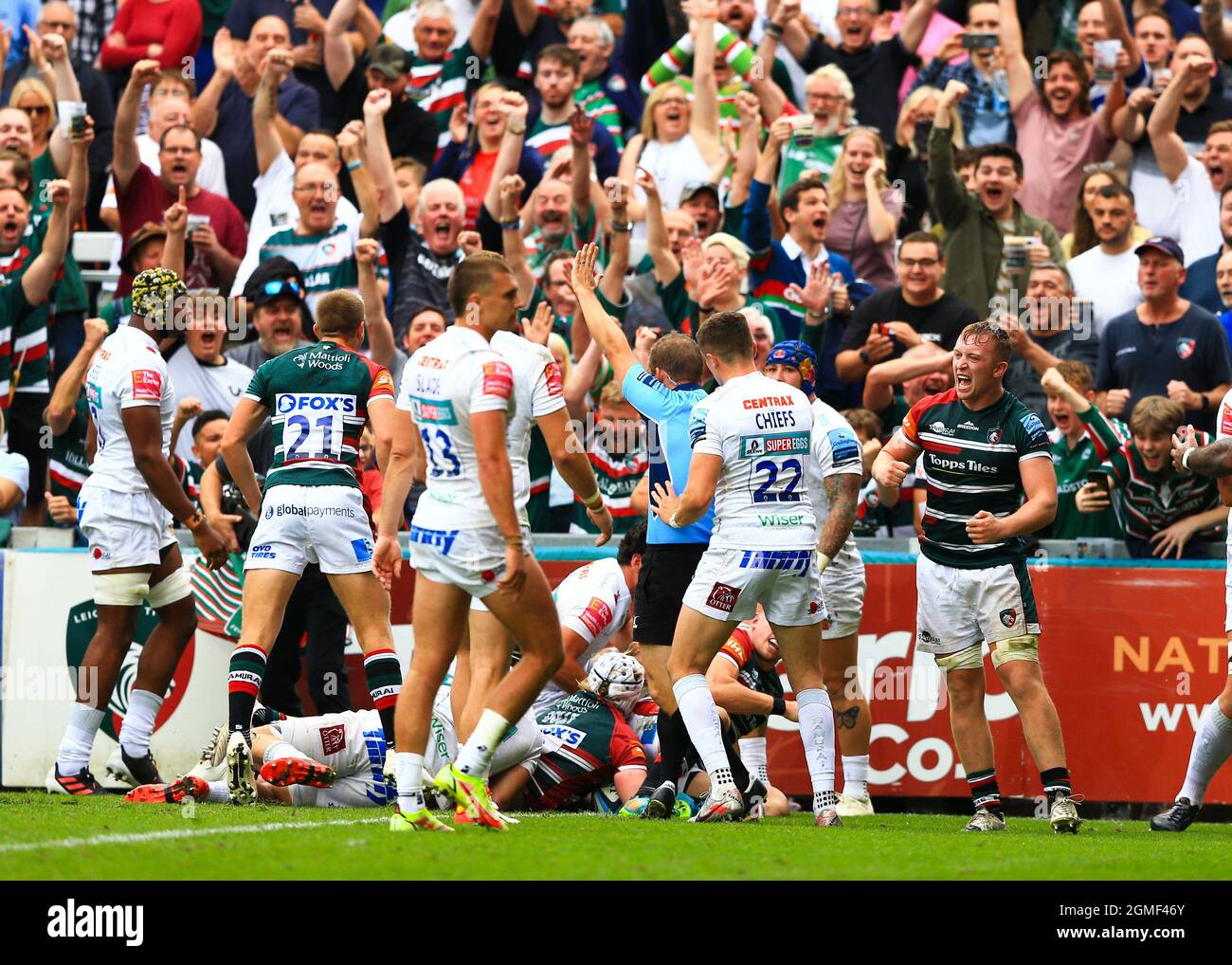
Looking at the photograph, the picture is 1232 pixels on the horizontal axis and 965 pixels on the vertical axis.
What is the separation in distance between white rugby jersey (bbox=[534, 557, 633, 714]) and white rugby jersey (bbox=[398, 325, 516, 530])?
2338 millimetres

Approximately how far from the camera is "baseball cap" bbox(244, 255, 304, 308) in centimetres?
1252

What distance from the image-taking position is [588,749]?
34.1 ft

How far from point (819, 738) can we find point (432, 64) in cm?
950

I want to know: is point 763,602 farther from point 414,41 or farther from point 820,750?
point 414,41

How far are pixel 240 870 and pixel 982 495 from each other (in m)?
5.00

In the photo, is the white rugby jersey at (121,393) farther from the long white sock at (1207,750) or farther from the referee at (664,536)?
→ the long white sock at (1207,750)

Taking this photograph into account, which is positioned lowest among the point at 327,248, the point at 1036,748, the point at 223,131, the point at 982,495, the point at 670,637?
the point at 1036,748

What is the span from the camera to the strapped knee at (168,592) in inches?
420

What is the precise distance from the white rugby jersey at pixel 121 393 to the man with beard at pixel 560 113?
5995mm

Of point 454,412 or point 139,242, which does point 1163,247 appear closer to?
point 454,412

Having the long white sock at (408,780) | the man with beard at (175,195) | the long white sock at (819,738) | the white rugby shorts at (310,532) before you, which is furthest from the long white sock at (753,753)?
the man with beard at (175,195)

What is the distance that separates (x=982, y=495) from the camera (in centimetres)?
993

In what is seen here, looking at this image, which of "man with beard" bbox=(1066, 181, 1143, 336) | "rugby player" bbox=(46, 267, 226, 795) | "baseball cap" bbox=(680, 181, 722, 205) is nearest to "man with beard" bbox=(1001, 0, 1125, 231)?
"man with beard" bbox=(1066, 181, 1143, 336)

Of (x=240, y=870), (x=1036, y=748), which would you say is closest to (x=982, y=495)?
(x=1036, y=748)
